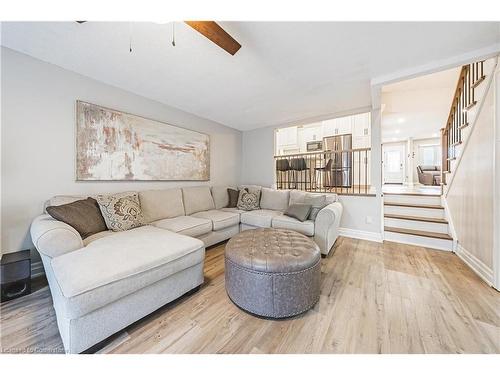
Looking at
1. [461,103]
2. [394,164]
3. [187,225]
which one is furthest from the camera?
[394,164]

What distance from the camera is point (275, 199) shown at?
355 centimetres

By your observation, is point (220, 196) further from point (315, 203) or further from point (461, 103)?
point (461, 103)

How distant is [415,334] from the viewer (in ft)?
4.09

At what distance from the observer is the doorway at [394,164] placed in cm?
815

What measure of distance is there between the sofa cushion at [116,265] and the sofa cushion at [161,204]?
827 millimetres

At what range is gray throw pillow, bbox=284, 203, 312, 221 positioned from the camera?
2.68 m

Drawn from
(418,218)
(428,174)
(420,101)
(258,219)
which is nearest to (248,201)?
(258,219)

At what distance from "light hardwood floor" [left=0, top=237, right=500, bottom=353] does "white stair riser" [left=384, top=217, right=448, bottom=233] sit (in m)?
1.15

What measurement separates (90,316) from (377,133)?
4007 millimetres

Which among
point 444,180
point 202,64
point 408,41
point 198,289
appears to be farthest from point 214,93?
point 444,180

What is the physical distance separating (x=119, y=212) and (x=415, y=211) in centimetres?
465

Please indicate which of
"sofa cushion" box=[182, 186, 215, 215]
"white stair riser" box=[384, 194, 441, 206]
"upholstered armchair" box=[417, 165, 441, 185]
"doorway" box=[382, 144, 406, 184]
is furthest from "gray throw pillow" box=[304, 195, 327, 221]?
"doorway" box=[382, 144, 406, 184]

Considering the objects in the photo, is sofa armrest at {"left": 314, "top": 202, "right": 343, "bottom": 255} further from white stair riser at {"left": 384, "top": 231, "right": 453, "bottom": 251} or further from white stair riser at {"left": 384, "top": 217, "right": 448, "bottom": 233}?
white stair riser at {"left": 384, "top": 217, "right": 448, "bottom": 233}

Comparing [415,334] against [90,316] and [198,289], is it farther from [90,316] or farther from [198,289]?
[90,316]
